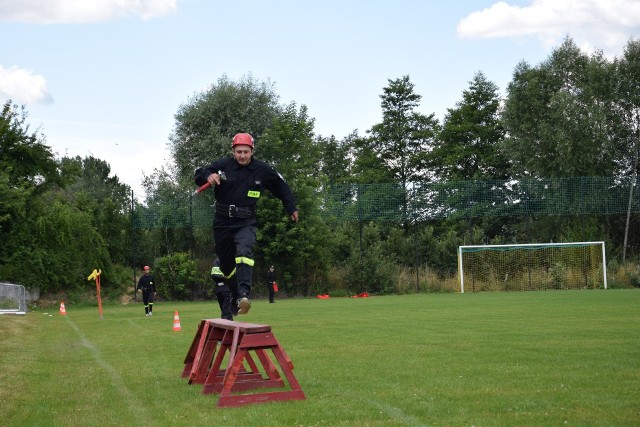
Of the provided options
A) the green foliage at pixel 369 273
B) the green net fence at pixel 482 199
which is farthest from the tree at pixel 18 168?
the green foliage at pixel 369 273

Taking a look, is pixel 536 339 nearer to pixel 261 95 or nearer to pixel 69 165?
pixel 69 165

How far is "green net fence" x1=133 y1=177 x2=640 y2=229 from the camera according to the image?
151ft

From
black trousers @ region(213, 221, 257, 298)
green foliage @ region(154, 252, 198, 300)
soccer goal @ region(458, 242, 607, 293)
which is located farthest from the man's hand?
soccer goal @ region(458, 242, 607, 293)

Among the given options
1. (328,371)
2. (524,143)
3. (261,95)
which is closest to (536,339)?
(328,371)

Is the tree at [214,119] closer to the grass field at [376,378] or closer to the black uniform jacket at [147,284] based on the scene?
the black uniform jacket at [147,284]

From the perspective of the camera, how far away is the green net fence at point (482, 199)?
46156 mm

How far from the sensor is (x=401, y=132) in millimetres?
67062

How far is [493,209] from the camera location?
46.7 meters

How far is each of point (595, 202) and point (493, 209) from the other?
5598mm

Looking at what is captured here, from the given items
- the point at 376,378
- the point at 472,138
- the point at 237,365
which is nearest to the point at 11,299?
the point at 376,378

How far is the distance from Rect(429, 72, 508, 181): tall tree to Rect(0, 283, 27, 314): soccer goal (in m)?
38.7

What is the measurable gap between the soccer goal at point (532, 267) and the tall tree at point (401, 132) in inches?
913

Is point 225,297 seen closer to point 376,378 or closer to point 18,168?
→ point 376,378

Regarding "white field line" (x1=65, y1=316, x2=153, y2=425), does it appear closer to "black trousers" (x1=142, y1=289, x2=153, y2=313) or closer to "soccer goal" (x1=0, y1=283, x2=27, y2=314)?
"black trousers" (x1=142, y1=289, x2=153, y2=313)
